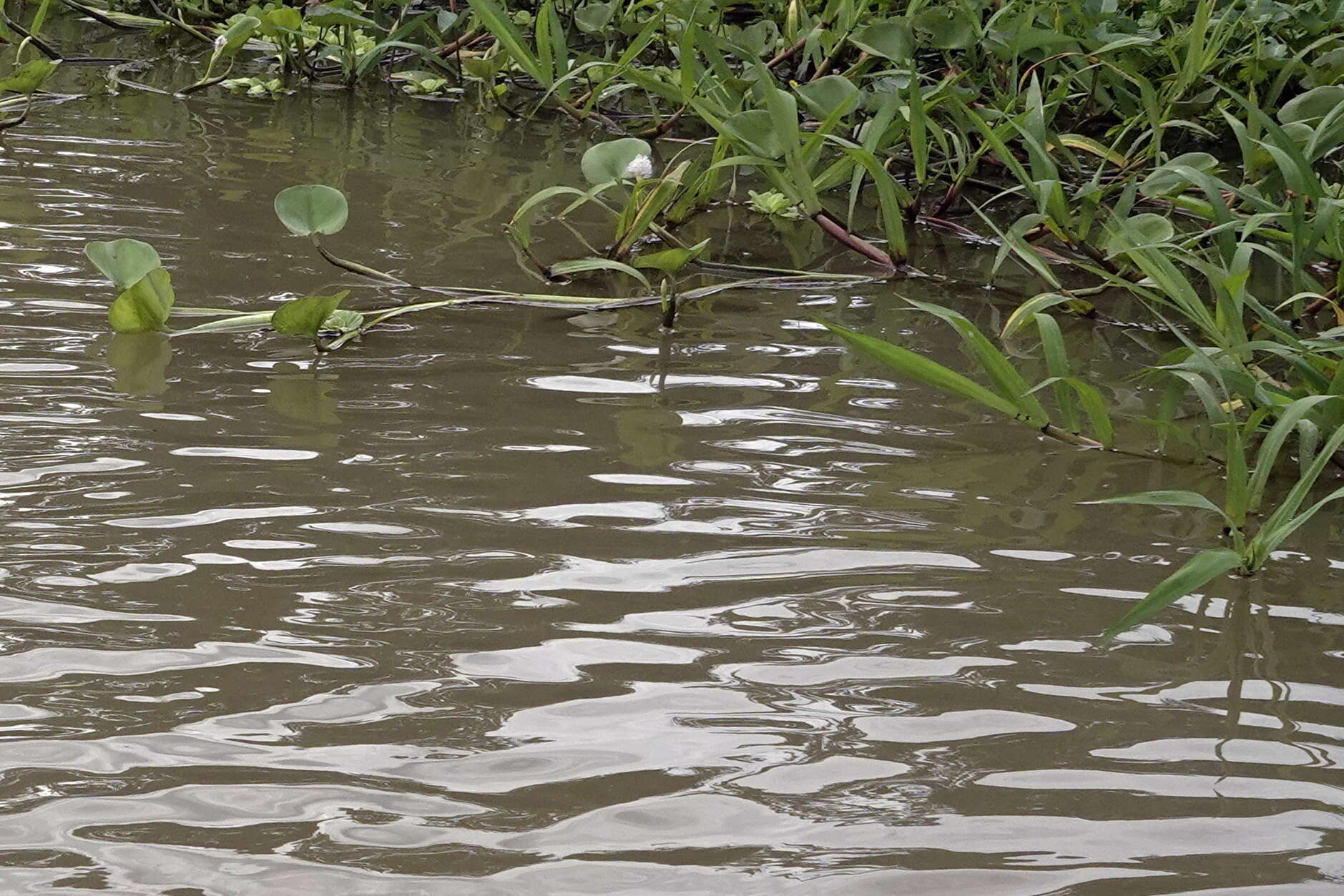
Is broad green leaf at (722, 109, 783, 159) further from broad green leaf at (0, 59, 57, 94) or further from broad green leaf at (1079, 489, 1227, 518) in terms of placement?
broad green leaf at (0, 59, 57, 94)

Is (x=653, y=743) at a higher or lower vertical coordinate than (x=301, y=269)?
lower

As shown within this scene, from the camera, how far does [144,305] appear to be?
1.84 metres

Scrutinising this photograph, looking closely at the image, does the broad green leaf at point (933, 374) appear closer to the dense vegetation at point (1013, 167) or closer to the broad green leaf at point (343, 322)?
the dense vegetation at point (1013, 167)

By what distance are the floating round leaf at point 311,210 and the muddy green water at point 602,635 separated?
0.45 feet

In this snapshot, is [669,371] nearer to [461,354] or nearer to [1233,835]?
[461,354]

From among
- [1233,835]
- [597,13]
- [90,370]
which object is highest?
[597,13]

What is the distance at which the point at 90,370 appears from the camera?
1752 millimetres

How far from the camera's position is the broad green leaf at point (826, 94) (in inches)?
94.5

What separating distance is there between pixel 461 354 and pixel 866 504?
68 cm

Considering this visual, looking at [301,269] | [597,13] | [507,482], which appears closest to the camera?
[507,482]

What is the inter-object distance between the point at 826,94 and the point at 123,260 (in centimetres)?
123

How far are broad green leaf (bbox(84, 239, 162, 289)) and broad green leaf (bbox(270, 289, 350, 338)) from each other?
9.0 inches

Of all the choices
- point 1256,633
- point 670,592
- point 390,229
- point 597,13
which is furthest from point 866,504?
point 597,13

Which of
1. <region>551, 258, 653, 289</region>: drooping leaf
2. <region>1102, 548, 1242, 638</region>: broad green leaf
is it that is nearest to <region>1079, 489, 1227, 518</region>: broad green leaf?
<region>1102, 548, 1242, 638</region>: broad green leaf
